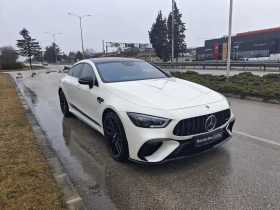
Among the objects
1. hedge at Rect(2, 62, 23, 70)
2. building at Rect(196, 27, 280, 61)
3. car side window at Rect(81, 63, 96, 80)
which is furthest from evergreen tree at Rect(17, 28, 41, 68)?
car side window at Rect(81, 63, 96, 80)

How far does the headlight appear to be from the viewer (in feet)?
10.4

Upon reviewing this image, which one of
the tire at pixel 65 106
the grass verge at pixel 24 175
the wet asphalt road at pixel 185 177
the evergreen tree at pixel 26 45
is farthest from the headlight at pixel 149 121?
the evergreen tree at pixel 26 45

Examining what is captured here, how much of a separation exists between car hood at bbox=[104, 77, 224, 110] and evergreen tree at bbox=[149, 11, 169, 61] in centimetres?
5750

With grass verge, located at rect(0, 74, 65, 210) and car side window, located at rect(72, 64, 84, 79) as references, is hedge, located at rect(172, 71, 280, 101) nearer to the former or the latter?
car side window, located at rect(72, 64, 84, 79)

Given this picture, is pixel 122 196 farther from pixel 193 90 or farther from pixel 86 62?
pixel 86 62

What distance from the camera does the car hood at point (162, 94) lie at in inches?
132

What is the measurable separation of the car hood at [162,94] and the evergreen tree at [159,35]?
57.5 metres

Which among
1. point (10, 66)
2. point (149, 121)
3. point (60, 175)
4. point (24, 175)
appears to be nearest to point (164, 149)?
point (149, 121)

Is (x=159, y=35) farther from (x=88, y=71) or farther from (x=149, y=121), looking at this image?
(x=149, y=121)

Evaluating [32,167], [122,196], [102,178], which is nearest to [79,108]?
[32,167]

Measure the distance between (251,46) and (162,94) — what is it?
250 ft

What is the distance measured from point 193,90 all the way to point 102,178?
1948 millimetres

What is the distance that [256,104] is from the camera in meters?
7.92

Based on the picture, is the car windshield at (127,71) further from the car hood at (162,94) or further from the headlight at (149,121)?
the headlight at (149,121)
